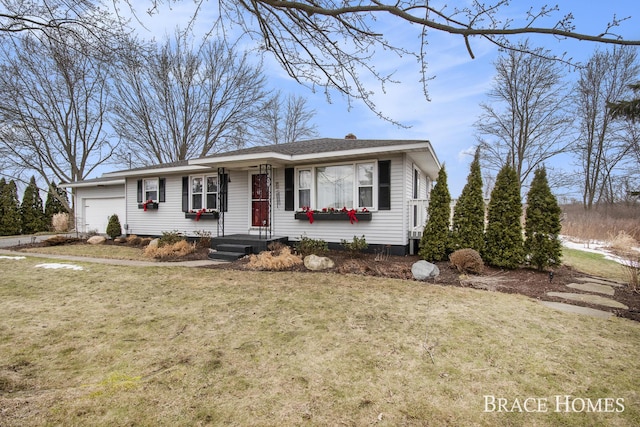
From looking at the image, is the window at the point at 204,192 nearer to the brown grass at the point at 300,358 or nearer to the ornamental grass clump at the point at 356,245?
the ornamental grass clump at the point at 356,245

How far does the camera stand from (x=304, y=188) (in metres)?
8.96

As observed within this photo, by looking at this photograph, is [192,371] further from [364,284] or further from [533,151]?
[533,151]

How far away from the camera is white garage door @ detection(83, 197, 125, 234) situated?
1412 cm

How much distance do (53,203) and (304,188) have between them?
62.7 ft

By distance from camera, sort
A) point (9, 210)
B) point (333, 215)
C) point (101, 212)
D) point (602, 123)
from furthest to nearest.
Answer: point (602, 123) < point (9, 210) < point (101, 212) < point (333, 215)

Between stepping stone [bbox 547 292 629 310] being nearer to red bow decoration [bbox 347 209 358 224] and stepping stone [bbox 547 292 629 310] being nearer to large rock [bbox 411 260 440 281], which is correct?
large rock [bbox 411 260 440 281]

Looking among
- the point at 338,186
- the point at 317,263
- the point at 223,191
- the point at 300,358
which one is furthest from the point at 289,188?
the point at 300,358

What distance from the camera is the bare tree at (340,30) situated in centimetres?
254

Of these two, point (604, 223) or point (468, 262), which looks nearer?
point (468, 262)

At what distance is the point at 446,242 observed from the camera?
23.5 feet

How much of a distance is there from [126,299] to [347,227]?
547 cm

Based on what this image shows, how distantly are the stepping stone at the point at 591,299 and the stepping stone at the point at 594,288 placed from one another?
39 cm

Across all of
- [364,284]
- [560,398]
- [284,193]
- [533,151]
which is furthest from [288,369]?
[533,151]

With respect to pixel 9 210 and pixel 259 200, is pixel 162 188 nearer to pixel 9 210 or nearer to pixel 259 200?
pixel 259 200
